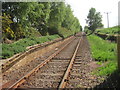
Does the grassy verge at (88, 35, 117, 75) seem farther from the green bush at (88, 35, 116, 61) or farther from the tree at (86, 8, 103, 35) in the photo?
the tree at (86, 8, 103, 35)

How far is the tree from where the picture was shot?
123375mm

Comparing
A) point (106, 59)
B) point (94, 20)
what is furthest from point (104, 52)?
point (94, 20)

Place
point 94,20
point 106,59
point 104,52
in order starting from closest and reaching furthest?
1. point 106,59
2. point 104,52
3. point 94,20

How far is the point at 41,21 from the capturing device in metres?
30.1

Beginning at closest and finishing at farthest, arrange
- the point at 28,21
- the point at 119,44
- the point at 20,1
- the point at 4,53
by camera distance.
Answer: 1. the point at 119,44
2. the point at 4,53
3. the point at 20,1
4. the point at 28,21

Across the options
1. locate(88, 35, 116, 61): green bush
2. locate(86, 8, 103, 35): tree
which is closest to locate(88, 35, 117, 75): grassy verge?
locate(88, 35, 116, 61): green bush

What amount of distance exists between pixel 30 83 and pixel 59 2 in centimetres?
3640

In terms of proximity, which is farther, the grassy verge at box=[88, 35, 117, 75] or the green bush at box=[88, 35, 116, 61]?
the green bush at box=[88, 35, 116, 61]

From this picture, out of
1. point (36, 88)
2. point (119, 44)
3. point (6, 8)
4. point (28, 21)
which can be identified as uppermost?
point (6, 8)

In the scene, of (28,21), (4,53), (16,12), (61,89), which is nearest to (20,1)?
(16,12)

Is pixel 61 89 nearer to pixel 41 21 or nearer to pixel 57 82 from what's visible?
pixel 57 82

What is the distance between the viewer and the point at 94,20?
125 meters

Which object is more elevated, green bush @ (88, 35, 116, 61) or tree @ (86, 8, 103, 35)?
tree @ (86, 8, 103, 35)

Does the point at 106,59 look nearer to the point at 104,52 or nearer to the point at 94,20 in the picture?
the point at 104,52
